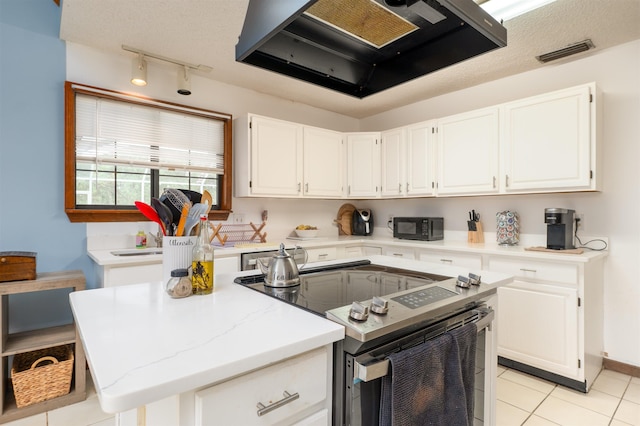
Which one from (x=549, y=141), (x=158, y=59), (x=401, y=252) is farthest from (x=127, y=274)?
(x=549, y=141)

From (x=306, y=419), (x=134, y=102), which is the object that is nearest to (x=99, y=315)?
(x=306, y=419)

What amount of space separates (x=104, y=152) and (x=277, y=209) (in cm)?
172

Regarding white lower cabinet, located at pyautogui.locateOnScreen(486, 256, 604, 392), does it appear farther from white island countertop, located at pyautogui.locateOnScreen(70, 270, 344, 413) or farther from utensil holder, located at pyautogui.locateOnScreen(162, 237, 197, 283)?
utensil holder, located at pyautogui.locateOnScreen(162, 237, 197, 283)

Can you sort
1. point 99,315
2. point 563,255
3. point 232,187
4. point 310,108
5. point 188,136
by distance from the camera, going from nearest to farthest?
point 99,315
point 563,255
point 188,136
point 232,187
point 310,108

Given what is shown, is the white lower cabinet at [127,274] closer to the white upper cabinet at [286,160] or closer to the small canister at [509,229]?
the white upper cabinet at [286,160]

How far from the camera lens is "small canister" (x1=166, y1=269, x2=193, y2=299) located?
1153 mm

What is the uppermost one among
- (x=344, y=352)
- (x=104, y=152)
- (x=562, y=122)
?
(x=562, y=122)

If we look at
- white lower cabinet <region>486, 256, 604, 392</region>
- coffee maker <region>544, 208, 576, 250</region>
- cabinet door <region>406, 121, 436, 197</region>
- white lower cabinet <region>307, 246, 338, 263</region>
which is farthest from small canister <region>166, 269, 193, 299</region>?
cabinet door <region>406, 121, 436, 197</region>

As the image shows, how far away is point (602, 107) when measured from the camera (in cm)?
262

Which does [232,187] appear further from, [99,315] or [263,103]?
[99,315]

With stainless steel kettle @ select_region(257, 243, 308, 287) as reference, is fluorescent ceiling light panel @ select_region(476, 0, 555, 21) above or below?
above

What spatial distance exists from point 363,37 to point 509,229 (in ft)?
7.90

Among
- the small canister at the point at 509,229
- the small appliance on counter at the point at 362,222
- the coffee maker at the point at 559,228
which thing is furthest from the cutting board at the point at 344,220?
the coffee maker at the point at 559,228

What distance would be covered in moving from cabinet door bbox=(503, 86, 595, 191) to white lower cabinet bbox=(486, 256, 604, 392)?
25.3 inches
